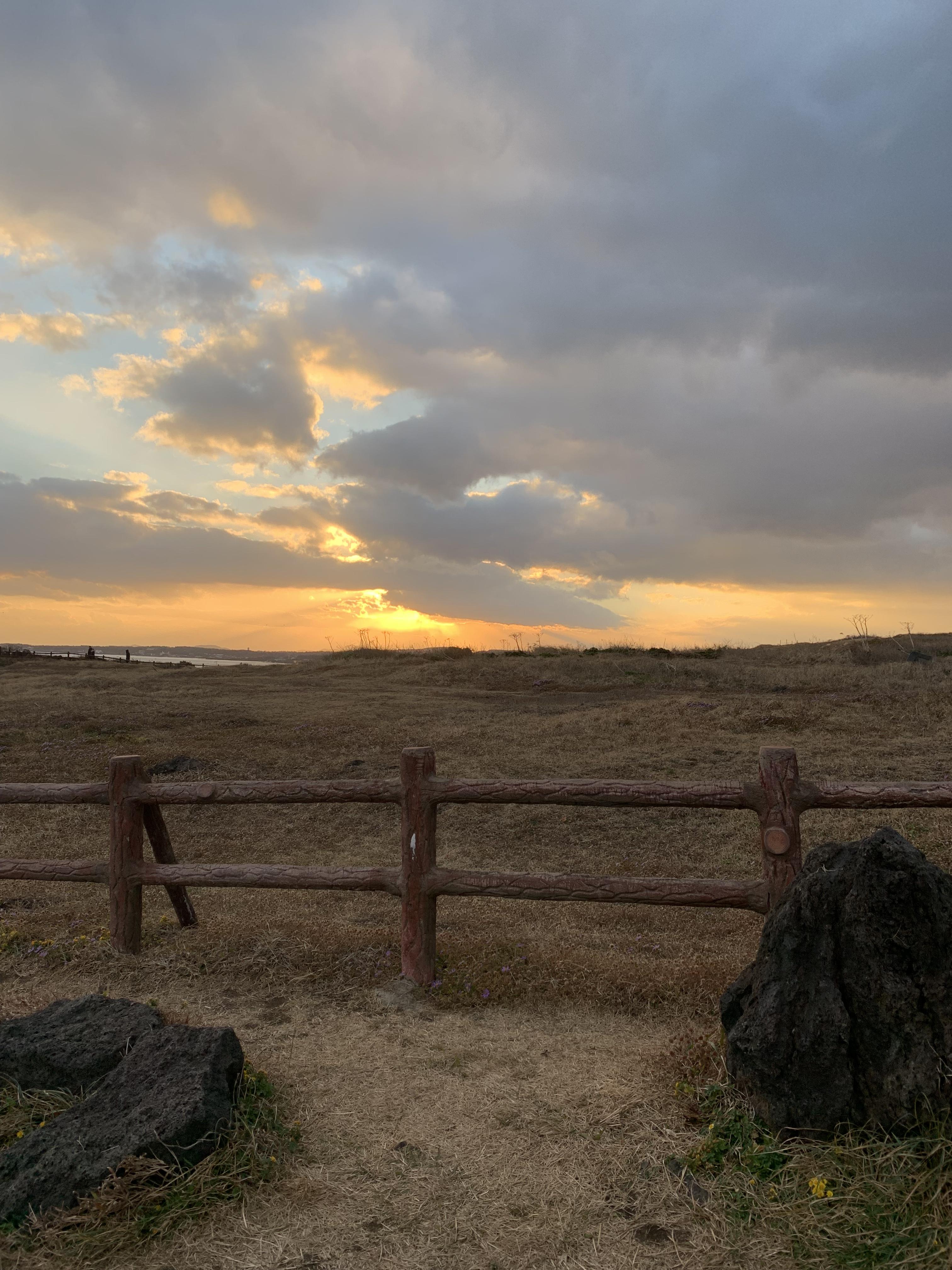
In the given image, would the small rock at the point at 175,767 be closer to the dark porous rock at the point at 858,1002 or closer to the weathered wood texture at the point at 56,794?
the weathered wood texture at the point at 56,794

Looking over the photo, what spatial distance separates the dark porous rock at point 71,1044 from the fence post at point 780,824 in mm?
3746

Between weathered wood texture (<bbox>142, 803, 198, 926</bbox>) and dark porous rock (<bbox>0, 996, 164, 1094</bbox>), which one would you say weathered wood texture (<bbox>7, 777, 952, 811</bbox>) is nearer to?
weathered wood texture (<bbox>142, 803, 198, 926</bbox>)

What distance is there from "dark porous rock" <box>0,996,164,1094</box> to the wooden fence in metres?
1.76

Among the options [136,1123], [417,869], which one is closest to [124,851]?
[417,869]

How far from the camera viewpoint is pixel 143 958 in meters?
6.57

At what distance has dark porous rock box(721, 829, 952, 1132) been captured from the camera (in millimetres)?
3551

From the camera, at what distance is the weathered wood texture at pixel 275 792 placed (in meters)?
6.13

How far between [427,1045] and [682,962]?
7.76 feet

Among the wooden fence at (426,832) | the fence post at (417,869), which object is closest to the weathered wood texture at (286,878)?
the wooden fence at (426,832)

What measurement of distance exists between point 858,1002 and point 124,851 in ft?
17.6

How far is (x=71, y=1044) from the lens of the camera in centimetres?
422

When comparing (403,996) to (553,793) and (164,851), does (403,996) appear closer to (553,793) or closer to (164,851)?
(553,793)

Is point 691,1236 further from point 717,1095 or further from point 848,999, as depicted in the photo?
point 848,999

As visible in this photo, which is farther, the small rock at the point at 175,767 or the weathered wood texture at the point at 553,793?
the small rock at the point at 175,767
